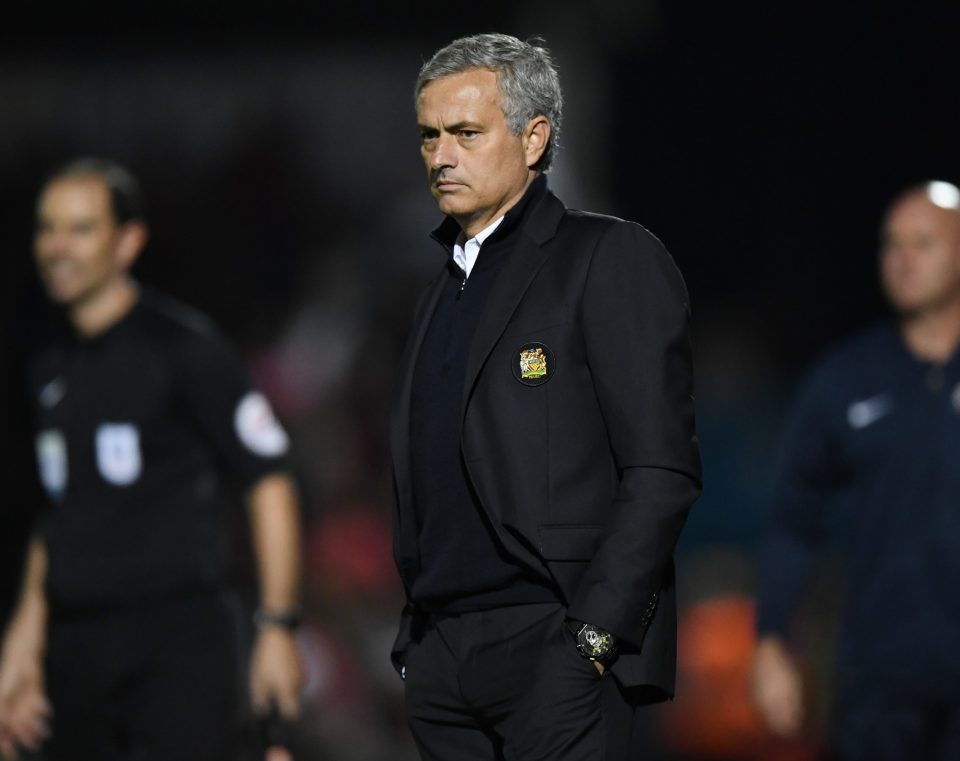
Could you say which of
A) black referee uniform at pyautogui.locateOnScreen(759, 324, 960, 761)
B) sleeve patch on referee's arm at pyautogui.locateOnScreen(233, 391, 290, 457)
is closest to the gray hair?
sleeve patch on referee's arm at pyautogui.locateOnScreen(233, 391, 290, 457)

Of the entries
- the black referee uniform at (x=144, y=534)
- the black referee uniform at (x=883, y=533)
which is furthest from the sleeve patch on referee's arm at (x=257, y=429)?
the black referee uniform at (x=883, y=533)

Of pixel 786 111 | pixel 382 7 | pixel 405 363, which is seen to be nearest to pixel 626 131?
pixel 786 111

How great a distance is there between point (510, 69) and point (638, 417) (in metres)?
0.70

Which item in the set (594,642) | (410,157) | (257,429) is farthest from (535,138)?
(410,157)

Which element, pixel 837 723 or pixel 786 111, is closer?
pixel 837 723

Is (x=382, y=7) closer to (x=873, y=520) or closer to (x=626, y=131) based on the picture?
(x=626, y=131)

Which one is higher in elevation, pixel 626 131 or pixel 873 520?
pixel 626 131

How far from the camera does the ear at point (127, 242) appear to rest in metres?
5.16

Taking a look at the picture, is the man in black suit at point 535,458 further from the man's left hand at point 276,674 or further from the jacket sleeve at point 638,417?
the man's left hand at point 276,674

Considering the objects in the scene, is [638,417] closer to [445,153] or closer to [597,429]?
[597,429]

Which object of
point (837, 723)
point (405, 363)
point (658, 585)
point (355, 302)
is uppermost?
point (405, 363)

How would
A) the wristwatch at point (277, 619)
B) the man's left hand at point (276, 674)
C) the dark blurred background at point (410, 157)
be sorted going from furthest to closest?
the dark blurred background at point (410, 157), the wristwatch at point (277, 619), the man's left hand at point (276, 674)

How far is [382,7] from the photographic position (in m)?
9.76

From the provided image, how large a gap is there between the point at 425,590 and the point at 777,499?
2.41 meters
